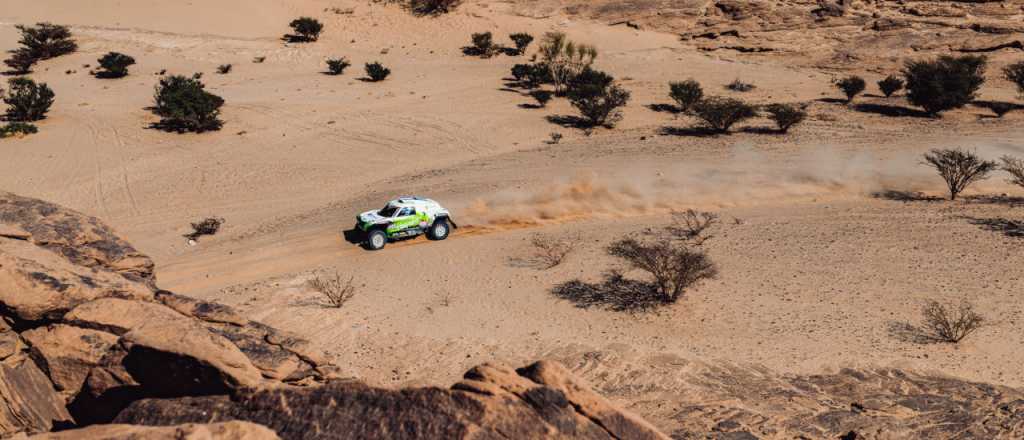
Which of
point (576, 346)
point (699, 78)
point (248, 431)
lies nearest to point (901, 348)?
point (576, 346)

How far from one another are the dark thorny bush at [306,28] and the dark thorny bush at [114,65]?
464 inches

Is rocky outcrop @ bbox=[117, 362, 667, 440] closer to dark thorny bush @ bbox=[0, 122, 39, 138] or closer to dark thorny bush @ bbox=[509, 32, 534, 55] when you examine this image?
dark thorny bush @ bbox=[0, 122, 39, 138]

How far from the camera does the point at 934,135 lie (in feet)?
96.5

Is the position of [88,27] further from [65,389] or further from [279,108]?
[65,389]

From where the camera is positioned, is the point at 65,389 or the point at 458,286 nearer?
the point at 65,389

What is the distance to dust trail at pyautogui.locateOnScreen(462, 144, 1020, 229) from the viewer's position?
22.9 m

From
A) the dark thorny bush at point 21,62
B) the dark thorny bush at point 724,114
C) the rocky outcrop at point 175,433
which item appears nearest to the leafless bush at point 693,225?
the dark thorny bush at point 724,114

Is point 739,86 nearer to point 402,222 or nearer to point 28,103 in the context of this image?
point 402,222

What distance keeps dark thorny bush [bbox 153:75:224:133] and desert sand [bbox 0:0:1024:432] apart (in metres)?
0.78

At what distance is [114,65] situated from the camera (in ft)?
142

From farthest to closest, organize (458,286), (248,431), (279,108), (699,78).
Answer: (699,78)
(279,108)
(458,286)
(248,431)

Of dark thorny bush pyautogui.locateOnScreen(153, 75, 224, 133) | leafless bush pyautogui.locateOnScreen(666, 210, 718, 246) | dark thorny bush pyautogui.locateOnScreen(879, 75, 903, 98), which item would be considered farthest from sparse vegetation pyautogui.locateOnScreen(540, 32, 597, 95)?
leafless bush pyautogui.locateOnScreen(666, 210, 718, 246)

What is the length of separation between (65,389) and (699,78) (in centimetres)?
3989

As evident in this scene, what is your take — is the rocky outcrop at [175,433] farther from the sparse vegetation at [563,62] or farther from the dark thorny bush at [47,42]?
the dark thorny bush at [47,42]
